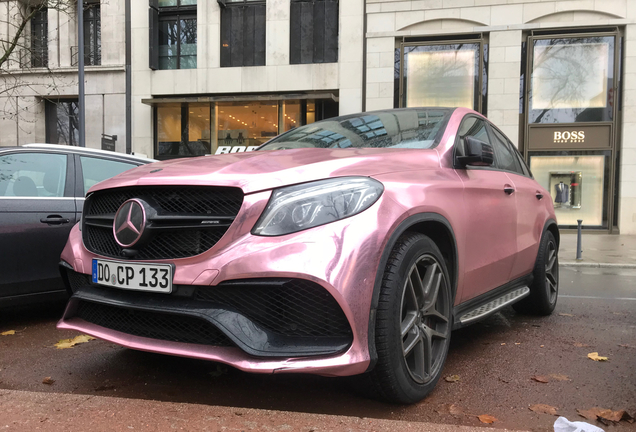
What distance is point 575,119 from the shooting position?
54.6 ft

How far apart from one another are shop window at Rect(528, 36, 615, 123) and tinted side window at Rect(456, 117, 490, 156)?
46.4ft

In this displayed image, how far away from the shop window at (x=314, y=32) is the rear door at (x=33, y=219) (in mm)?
14377

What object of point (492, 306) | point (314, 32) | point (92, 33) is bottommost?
point (492, 306)

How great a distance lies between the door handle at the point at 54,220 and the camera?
4.17m

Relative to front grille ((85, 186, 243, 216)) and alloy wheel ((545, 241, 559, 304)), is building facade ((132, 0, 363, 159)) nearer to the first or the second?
alloy wheel ((545, 241, 559, 304))

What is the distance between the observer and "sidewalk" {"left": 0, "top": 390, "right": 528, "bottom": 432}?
193cm

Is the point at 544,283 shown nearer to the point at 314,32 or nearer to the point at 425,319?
the point at 425,319

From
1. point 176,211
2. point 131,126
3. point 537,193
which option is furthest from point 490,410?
point 131,126

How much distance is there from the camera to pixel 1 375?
3049 millimetres

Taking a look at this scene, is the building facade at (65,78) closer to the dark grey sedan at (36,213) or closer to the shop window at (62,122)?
the shop window at (62,122)

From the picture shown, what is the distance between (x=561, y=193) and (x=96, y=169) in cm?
1552

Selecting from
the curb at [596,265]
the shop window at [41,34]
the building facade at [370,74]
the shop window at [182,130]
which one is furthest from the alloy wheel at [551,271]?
the shop window at [41,34]

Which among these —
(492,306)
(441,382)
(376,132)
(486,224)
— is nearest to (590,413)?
(441,382)

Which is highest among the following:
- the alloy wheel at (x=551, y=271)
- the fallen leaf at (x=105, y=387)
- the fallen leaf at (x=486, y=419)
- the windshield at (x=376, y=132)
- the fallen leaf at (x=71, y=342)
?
the windshield at (x=376, y=132)
